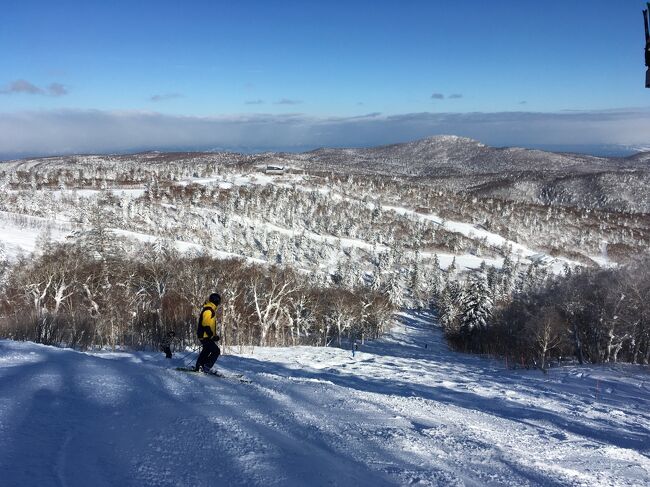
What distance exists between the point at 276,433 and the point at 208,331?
4402mm

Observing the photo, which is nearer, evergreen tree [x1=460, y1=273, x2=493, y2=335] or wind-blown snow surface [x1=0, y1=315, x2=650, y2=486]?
wind-blown snow surface [x1=0, y1=315, x2=650, y2=486]

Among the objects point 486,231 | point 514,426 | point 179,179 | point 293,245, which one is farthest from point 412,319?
point 179,179

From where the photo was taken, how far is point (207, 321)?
32.2 ft

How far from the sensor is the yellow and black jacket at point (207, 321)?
9.77 meters

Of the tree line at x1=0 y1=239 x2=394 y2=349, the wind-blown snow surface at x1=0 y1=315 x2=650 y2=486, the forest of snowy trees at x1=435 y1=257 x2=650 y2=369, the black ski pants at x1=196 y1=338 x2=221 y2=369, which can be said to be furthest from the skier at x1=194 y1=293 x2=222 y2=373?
the tree line at x1=0 y1=239 x2=394 y2=349

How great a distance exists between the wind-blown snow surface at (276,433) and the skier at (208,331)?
0.95 meters

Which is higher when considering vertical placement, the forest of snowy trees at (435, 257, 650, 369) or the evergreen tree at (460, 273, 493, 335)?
the forest of snowy trees at (435, 257, 650, 369)

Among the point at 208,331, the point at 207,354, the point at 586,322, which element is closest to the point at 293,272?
the point at 586,322

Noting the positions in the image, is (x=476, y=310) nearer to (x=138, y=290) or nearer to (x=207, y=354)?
(x=138, y=290)

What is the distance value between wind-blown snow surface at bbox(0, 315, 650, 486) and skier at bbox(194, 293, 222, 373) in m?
0.95

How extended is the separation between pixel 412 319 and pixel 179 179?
147 meters

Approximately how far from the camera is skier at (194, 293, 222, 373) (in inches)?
384

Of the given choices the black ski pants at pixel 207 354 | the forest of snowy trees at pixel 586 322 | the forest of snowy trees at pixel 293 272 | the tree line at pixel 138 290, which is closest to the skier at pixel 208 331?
the black ski pants at pixel 207 354

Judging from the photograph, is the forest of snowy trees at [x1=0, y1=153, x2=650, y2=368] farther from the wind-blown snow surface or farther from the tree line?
the wind-blown snow surface
